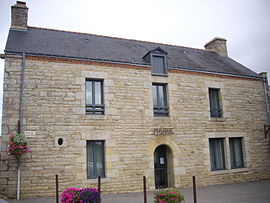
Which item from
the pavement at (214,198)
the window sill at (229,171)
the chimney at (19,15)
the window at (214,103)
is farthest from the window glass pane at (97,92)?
the window sill at (229,171)

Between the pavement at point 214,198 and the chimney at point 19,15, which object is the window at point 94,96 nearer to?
the pavement at point 214,198

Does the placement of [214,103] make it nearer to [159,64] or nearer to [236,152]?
[236,152]

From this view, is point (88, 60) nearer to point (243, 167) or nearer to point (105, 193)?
point (105, 193)

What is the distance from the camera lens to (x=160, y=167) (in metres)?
10.5

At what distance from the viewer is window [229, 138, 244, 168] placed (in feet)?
39.3

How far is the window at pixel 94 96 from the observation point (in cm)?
953

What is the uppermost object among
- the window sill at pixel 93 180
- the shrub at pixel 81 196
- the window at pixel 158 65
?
the window at pixel 158 65

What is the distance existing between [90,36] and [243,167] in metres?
9.70

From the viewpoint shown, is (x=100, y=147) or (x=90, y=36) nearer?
(x=100, y=147)

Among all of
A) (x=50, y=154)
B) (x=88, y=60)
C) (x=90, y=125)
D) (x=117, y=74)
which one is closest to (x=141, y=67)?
(x=117, y=74)

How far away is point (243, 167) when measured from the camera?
12.0 m

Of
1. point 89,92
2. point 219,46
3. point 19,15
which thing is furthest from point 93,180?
point 219,46

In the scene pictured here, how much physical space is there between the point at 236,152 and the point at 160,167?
4.16m

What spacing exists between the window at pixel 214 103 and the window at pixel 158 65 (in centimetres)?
280
